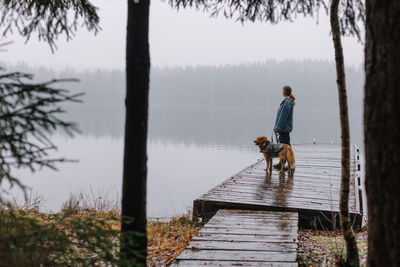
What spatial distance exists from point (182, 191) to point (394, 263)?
14897 millimetres

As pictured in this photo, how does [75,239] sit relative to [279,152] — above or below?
below

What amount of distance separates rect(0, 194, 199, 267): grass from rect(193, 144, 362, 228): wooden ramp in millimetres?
661

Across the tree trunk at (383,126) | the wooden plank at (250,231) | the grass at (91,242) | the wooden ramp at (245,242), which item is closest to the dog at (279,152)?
the grass at (91,242)

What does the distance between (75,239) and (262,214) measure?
2.94m

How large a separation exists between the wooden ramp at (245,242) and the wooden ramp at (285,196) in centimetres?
50

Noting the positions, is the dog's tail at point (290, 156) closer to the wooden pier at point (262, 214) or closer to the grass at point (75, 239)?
the wooden pier at point (262, 214)

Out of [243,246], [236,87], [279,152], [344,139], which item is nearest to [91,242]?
[243,246]

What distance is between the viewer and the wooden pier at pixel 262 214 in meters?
3.95

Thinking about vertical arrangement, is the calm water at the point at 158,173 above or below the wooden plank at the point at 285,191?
below

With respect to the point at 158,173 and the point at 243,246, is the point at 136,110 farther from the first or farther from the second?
the point at 158,173

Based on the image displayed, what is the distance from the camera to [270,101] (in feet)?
419

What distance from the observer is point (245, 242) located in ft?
14.4

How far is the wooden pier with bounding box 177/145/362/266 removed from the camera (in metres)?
3.95

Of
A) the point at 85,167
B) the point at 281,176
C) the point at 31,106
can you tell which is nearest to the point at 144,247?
the point at 31,106
